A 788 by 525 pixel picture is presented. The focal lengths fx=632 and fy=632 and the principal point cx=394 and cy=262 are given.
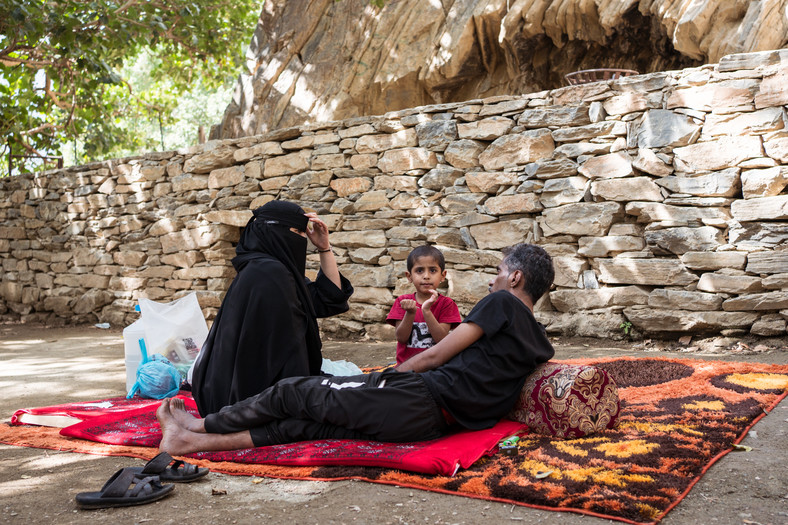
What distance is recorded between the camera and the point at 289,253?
3201mm

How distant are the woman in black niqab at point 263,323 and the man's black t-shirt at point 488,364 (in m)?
0.70

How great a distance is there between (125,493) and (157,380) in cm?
210

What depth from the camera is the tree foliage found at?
666cm

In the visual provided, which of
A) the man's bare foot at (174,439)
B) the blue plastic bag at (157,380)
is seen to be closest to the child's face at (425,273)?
the man's bare foot at (174,439)

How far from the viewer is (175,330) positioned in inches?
172

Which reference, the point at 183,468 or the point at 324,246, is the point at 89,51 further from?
the point at 183,468

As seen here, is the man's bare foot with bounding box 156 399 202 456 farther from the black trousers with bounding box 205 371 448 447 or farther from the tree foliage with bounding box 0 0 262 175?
the tree foliage with bounding box 0 0 262 175

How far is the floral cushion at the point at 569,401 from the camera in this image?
2604 mm

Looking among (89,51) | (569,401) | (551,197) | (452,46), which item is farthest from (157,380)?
(452,46)

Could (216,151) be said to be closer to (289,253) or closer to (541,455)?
(289,253)

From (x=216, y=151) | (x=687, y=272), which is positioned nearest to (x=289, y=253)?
(x=687, y=272)

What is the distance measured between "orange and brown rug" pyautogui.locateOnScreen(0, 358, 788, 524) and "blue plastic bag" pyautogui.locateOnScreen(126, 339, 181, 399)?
0.82 metres

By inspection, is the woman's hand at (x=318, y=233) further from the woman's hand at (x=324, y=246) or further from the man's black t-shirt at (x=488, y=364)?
the man's black t-shirt at (x=488, y=364)

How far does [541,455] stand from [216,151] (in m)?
5.96
